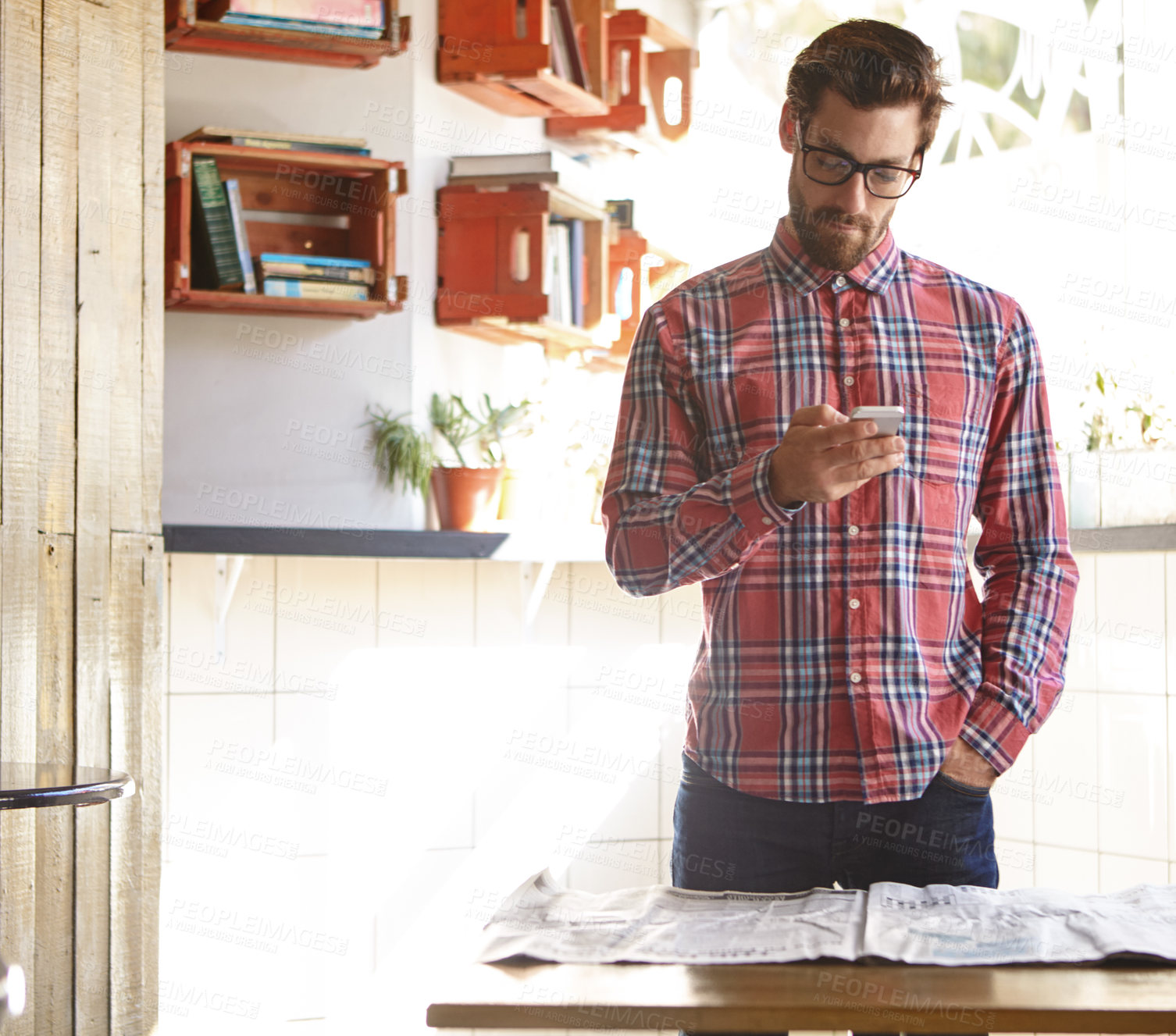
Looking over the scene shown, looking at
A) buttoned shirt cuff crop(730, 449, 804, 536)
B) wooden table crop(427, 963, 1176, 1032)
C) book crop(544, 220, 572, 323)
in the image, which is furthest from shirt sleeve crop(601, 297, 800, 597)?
book crop(544, 220, 572, 323)

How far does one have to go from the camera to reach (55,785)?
1.44 m

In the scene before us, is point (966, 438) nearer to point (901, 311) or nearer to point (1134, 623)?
point (901, 311)

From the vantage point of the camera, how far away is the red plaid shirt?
134 cm

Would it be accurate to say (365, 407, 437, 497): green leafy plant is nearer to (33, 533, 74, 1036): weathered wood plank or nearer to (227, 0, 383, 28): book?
(227, 0, 383, 28): book

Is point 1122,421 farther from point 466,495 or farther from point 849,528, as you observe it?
point 849,528

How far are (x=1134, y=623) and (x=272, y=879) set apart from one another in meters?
1.95

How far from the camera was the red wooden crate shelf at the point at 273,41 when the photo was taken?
2.66 metres

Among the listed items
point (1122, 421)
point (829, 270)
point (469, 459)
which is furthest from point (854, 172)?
point (469, 459)

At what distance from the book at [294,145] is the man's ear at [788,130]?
1.54 m

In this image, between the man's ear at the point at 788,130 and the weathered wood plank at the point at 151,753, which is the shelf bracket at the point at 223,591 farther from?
the man's ear at the point at 788,130

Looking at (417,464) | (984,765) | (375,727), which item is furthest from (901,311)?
(375,727)

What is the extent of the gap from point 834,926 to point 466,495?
75.3 inches

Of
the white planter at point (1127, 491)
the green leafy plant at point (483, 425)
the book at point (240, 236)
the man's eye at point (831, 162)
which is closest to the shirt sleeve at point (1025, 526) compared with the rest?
the man's eye at point (831, 162)

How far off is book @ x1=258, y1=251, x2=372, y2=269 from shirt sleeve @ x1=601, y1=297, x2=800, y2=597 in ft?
4.78
